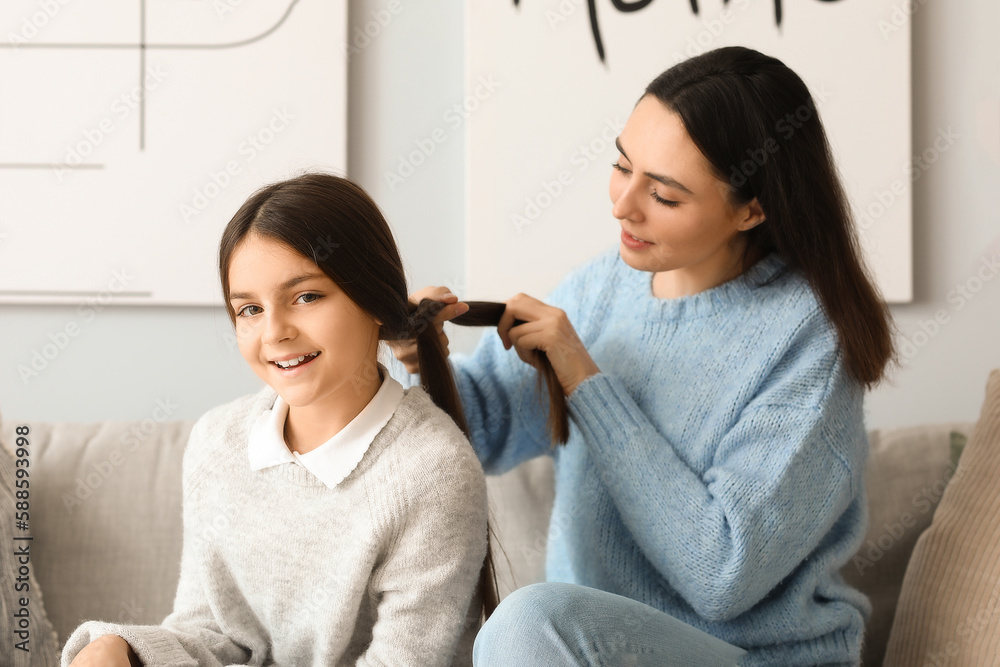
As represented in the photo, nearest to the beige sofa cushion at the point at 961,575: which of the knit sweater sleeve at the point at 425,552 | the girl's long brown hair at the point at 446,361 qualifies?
the girl's long brown hair at the point at 446,361

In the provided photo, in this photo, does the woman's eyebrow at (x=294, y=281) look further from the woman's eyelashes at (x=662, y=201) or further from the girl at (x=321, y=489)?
the woman's eyelashes at (x=662, y=201)

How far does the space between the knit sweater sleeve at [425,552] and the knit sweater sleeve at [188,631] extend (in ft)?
0.59

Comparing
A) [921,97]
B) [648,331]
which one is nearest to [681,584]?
[648,331]

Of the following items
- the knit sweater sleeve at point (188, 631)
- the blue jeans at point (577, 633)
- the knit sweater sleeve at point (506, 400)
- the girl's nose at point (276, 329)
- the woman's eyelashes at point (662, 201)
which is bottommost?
the knit sweater sleeve at point (188, 631)

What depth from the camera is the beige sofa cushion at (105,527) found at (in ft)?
4.50

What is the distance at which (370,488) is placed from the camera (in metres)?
0.99

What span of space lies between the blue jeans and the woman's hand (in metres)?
0.37

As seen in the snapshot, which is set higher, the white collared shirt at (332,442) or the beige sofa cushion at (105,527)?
the white collared shirt at (332,442)

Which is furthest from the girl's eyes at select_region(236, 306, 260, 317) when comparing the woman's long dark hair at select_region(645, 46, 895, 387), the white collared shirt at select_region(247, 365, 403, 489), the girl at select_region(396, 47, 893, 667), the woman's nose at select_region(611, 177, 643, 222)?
the woman's long dark hair at select_region(645, 46, 895, 387)

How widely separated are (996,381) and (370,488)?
102 centimetres

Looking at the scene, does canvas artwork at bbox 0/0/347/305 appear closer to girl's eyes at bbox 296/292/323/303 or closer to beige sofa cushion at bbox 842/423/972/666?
girl's eyes at bbox 296/292/323/303

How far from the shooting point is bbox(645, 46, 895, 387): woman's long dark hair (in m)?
1.11

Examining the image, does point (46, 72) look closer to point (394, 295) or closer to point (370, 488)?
point (394, 295)

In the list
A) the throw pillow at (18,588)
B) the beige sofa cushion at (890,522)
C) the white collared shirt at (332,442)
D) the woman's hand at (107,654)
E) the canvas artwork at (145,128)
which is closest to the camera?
the woman's hand at (107,654)
